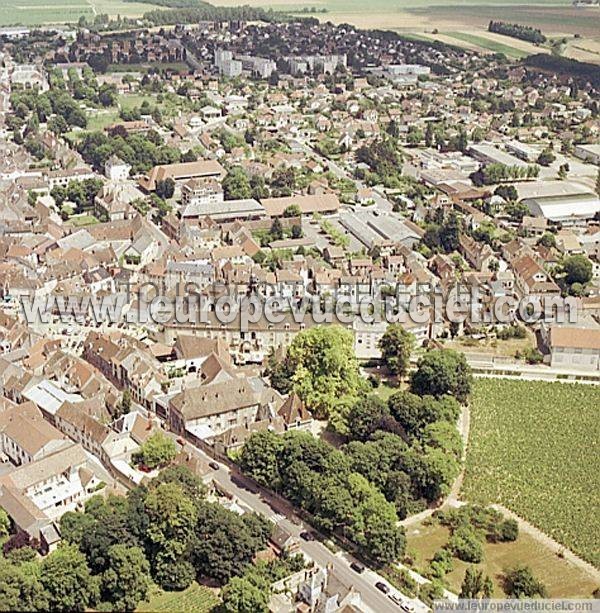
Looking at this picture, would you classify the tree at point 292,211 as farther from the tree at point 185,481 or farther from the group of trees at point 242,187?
the tree at point 185,481

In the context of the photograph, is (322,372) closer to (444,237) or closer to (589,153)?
(444,237)

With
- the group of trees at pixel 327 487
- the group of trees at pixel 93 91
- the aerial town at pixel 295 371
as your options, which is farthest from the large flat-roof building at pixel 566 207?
the group of trees at pixel 93 91

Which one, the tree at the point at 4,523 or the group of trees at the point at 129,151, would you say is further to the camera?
the group of trees at the point at 129,151

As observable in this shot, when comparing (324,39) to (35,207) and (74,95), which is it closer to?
(74,95)

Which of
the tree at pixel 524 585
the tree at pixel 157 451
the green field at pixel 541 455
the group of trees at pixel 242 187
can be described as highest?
the group of trees at pixel 242 187

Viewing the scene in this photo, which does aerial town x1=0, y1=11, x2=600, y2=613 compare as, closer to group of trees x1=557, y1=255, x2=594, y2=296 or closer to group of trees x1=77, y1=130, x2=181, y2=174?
group of trees x1=557, y1=255, x2=594, y2=296

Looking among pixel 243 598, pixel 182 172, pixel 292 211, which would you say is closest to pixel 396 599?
pixel 243 598

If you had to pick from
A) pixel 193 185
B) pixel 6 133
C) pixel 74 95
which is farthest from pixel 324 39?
pixel 193 185
